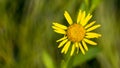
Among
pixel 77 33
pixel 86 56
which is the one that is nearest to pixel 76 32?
pixel 77 33

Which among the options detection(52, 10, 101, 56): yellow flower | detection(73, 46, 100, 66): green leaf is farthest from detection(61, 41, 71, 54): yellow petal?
detection(73, 46, 100, 66): green leaf

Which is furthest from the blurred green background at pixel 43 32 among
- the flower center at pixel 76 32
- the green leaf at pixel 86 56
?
the flower center at pixel 76 32

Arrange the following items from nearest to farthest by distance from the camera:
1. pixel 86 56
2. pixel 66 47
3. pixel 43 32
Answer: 1. pixel 66 47
2. pixel 86 56
3. pixel 43 32

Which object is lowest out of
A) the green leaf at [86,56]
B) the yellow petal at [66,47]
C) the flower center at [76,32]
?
the green leaf at [86,56]

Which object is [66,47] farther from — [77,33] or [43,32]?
[43,32]

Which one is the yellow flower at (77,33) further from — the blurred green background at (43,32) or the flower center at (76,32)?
the blurred green background at (43,32)

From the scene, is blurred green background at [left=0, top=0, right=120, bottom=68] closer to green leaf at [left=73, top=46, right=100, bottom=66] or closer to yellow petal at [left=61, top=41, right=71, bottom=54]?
green leaf at [left=73, top=46, right=100, bottom=66]
